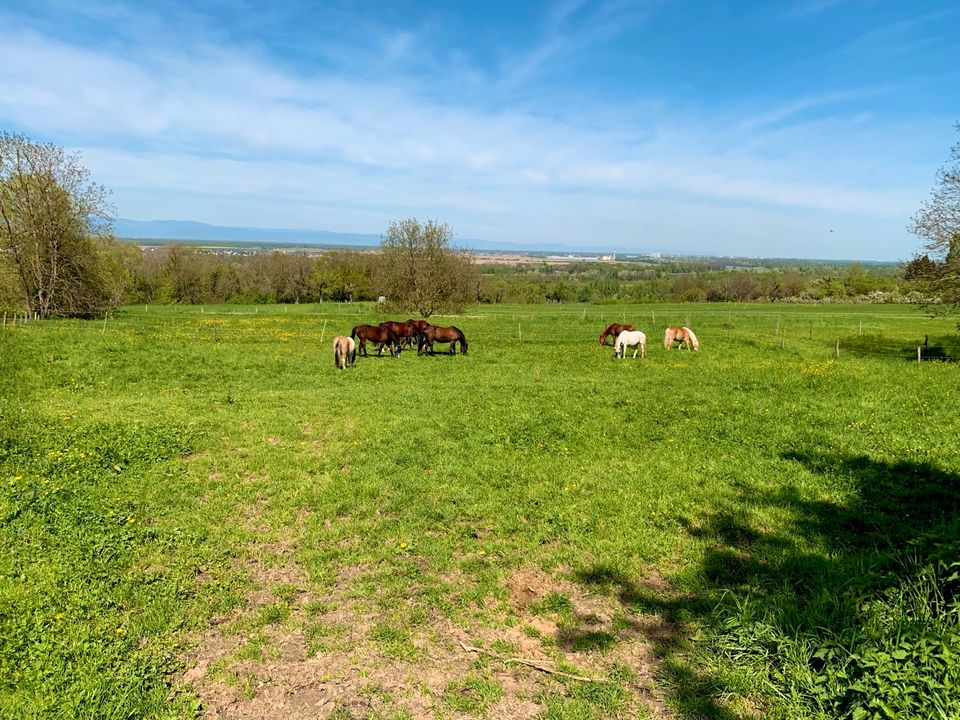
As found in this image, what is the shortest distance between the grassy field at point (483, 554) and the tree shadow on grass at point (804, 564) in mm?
40

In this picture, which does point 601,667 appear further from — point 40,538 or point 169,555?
point 40,538

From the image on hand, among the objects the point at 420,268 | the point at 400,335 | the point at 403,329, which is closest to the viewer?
the point at 400,335

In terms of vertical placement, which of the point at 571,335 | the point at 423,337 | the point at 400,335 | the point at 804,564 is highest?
the point at 400,335

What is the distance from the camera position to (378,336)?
24.3 m

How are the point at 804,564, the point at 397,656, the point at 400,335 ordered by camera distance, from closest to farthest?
the point at 397,656, the point at 804,564, the point at 400,335

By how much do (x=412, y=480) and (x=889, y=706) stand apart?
21.9ft

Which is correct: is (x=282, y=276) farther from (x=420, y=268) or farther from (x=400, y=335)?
(x=400, y=335)

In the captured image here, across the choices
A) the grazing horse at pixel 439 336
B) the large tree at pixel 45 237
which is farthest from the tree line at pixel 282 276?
the grazing horse at pixel 439 336

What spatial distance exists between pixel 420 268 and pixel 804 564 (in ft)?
153

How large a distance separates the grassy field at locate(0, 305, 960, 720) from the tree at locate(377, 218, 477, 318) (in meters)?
36.8

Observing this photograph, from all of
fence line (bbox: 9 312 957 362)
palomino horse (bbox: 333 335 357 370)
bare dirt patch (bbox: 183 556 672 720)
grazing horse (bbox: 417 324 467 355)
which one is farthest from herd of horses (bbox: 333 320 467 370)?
bare dirt patch (bbox: 183 556 672 720)

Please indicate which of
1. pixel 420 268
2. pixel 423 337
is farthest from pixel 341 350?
pixel 420 268

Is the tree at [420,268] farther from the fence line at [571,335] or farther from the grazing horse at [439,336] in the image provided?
the grazing horse at [439,336]

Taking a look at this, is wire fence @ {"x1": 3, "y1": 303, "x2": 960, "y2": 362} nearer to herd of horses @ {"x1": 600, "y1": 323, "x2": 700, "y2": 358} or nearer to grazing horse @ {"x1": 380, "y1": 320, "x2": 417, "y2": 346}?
herd of horses @ {"x1": 600, "y1": 323, "x2": 700, "y2": 358}
